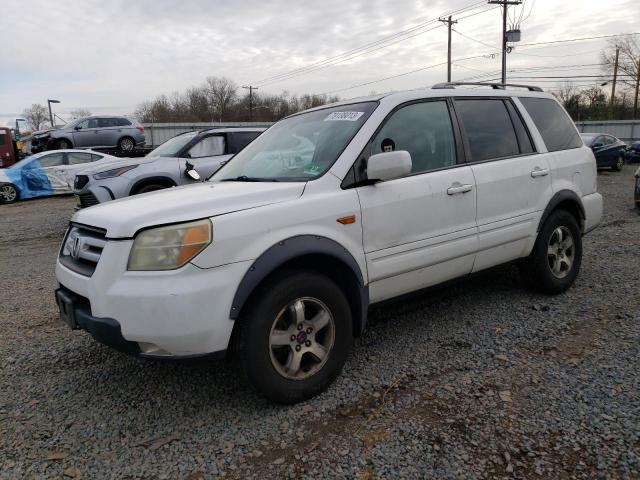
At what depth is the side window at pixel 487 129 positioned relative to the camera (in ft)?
12.8

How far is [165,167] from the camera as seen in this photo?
26.1 feet

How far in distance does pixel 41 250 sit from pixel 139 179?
1.98m

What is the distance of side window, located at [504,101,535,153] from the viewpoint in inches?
168

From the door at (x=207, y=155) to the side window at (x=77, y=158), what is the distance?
8124 mm

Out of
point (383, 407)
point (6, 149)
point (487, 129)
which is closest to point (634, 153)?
point (487, 129)

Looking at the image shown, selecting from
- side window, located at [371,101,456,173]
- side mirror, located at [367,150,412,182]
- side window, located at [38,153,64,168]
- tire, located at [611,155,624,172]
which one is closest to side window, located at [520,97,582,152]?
side window, located at [371,101,456,173]

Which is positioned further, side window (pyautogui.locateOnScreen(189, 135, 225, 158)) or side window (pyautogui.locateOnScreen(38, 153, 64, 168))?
side window (pyautogui.locateOnScreen(38, 153, 64, 168))

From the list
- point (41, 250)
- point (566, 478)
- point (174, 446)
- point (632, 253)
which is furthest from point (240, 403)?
point (41, 250)

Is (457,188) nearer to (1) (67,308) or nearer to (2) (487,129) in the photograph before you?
(2) (487,129)

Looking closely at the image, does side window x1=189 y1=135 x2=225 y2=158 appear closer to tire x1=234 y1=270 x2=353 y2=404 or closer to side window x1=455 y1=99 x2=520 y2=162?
side window x1=455 y1=99 x2=520 y2=162

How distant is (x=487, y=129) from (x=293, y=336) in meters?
2.43

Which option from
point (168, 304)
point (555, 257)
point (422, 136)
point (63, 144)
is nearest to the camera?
point (168, 304)

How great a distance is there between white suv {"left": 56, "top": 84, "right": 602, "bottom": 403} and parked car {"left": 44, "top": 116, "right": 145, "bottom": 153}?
65.0 feet

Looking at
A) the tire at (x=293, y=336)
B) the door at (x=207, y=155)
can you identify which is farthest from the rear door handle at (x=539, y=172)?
the door at (x=207, y=155)
